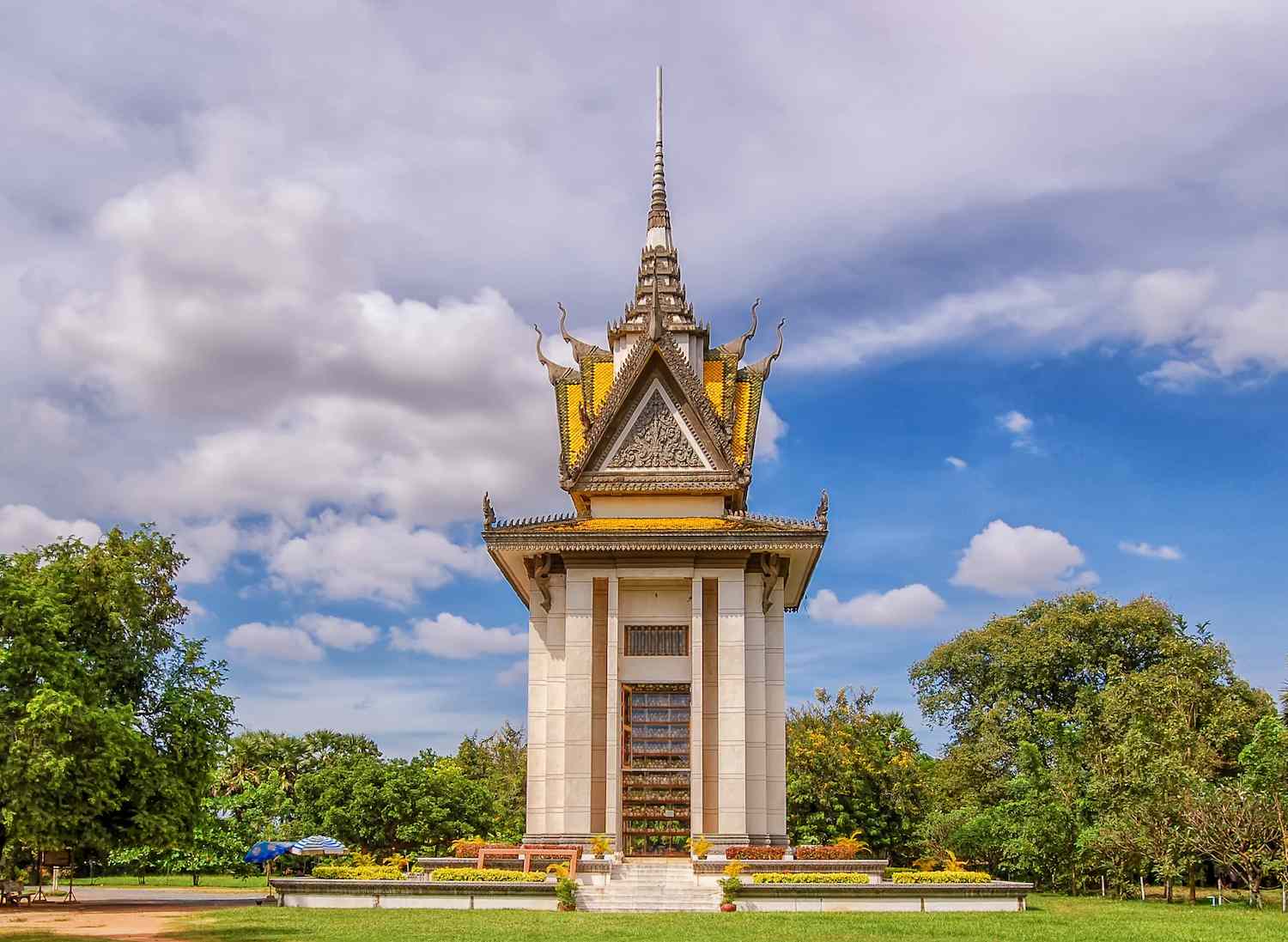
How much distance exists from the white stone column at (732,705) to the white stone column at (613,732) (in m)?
2.25

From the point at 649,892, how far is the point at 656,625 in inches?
266

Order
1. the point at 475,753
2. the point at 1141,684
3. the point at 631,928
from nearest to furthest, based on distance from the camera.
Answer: the point at 631,928, the point at 1141,684, the point at 475,753

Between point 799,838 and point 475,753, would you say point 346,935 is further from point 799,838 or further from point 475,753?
point 475,753

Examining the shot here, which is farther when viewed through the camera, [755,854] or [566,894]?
[755,854]

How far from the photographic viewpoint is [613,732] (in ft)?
92.9

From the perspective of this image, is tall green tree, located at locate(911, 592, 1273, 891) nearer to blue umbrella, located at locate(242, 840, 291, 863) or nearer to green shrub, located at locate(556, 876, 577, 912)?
green shrub, located at locate(556, 876, 577, 912)

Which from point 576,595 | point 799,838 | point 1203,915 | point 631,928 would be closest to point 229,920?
point 631,928

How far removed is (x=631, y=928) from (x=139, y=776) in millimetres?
12327

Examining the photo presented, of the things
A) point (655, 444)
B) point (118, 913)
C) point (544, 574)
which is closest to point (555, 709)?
point (544, 574)

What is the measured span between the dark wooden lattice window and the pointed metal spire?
11.1 meters

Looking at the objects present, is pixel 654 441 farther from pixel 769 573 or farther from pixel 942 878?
pixel 942 878

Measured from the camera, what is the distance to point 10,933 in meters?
18.8

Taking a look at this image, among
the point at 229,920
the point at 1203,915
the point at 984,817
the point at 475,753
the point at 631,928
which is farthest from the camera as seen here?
the point at 475,753

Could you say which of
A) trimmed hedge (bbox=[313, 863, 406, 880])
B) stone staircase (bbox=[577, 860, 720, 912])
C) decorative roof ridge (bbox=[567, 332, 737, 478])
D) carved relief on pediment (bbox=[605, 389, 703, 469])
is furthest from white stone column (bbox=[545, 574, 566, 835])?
trimmed hedge (bbox=[313, 863, 406, 880])
